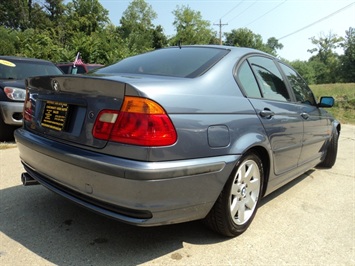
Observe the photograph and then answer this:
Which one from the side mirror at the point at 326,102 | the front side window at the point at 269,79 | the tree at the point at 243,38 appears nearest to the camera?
the front side window at the point at 269,79

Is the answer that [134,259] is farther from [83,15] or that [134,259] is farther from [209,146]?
[83,15]

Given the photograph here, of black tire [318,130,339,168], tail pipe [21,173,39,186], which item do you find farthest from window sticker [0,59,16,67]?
black tire [318,130,339,168]

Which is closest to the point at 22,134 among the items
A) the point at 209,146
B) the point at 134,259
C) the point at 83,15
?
the point at 134,259

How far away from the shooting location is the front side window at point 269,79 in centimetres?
291

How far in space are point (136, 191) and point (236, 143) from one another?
82cm

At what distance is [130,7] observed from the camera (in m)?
67.0

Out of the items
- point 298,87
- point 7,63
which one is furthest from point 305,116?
point 7,63

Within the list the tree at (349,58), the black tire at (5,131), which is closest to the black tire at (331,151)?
the black tire at (5,131)

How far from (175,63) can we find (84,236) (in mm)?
1507

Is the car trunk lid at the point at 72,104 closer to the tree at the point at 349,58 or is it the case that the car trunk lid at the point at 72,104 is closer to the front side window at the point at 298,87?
the front side window at the point at 298,87

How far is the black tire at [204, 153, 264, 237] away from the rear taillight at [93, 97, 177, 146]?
66cm

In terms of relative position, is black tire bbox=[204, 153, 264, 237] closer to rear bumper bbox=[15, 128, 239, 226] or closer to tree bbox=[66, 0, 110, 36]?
rear bumper bbox=[15, 128, 239, 226]

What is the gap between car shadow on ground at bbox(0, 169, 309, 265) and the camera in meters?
2.14

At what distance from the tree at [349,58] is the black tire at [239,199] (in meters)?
68.7
